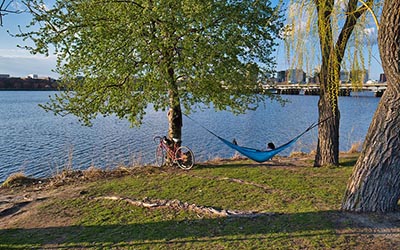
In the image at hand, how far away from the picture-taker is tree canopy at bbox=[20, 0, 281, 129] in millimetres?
4801

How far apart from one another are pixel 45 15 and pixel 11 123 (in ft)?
52.5

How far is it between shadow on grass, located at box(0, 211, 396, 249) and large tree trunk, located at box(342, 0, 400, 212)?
37cm

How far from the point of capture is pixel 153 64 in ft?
16.8

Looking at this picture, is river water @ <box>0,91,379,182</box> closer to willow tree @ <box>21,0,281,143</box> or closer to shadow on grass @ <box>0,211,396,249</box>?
willow tree @ <box>21,0,281,143</box>

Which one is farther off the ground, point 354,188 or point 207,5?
point 207,5

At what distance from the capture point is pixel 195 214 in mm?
3518

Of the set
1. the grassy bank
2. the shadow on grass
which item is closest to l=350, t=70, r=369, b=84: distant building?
the grassy bank

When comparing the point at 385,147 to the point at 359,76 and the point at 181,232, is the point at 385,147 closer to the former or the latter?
the point at 359,76

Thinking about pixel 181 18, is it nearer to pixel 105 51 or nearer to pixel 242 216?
pixel 105 51

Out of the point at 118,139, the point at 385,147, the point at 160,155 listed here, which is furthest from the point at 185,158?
the point at 118,139

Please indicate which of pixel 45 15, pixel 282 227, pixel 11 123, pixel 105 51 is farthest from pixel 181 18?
pixel 11 123

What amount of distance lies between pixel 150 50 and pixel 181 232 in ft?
9.94

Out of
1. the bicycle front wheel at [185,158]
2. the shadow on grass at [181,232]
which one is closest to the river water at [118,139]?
the bicycle front wheel at [185,158]

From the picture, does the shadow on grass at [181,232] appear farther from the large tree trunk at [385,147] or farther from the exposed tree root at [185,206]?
the large tree trunk at [385,147]
